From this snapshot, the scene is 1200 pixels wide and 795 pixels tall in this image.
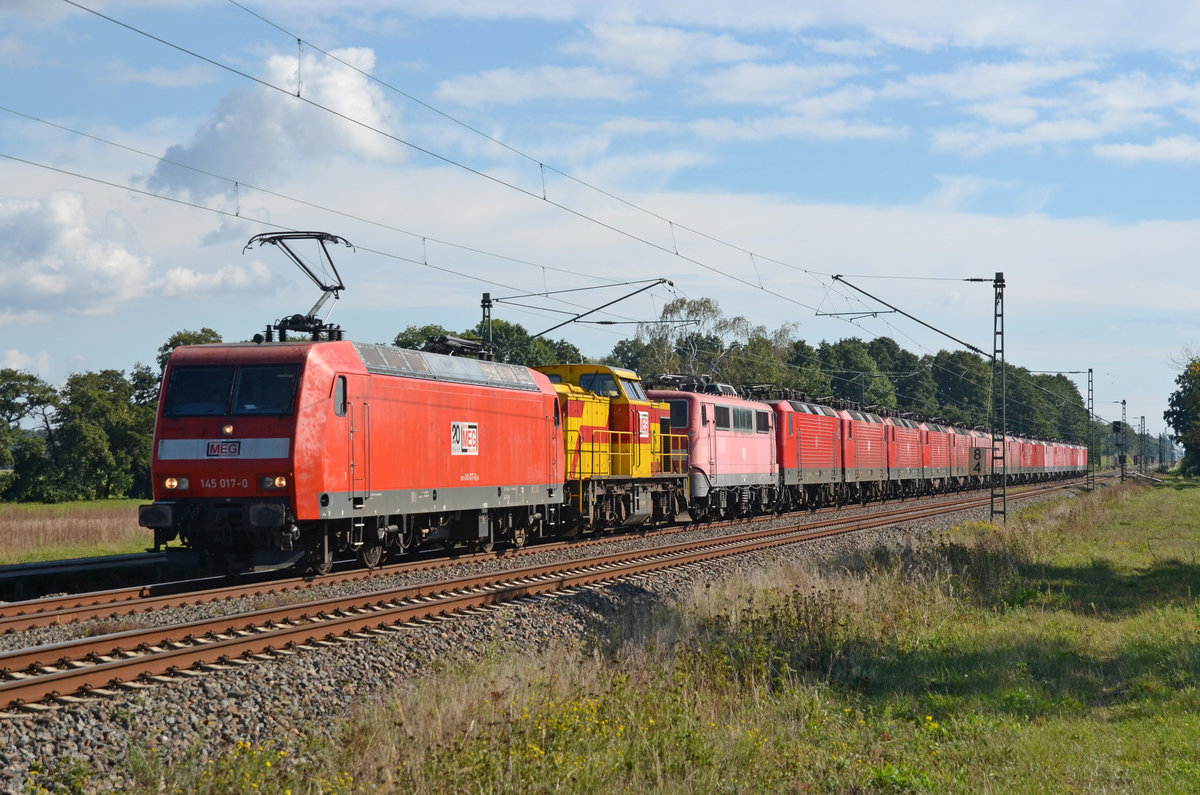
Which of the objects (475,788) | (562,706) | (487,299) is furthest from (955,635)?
(487,299)

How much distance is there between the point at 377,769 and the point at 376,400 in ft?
35.0

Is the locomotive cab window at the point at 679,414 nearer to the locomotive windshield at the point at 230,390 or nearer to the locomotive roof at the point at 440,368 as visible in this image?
the locomotive roof at the point at 440,368

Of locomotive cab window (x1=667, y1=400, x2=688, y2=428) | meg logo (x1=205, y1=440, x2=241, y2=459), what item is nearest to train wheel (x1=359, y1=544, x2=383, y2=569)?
meg logo (x1=205, y1=440, x2=241, y2=459)

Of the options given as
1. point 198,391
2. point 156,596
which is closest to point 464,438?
point 198,391

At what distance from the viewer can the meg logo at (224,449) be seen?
15641 millimetres

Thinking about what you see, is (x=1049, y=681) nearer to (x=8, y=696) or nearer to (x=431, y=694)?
(x=431, y=694)

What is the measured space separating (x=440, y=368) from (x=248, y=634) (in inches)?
344

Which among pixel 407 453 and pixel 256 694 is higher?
pixel 407 453

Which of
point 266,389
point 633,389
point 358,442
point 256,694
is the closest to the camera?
point 256,694

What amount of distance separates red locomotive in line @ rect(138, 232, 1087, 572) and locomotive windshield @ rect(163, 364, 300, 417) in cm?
2

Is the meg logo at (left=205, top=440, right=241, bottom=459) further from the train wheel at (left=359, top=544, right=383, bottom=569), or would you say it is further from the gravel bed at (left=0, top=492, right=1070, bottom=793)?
the train wheel at (left=359, top=544, right=383, bottom=569)

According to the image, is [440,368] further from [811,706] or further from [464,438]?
[811,706]

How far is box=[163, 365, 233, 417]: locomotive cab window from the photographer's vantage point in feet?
52.3

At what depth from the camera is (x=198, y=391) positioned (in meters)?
16.1
